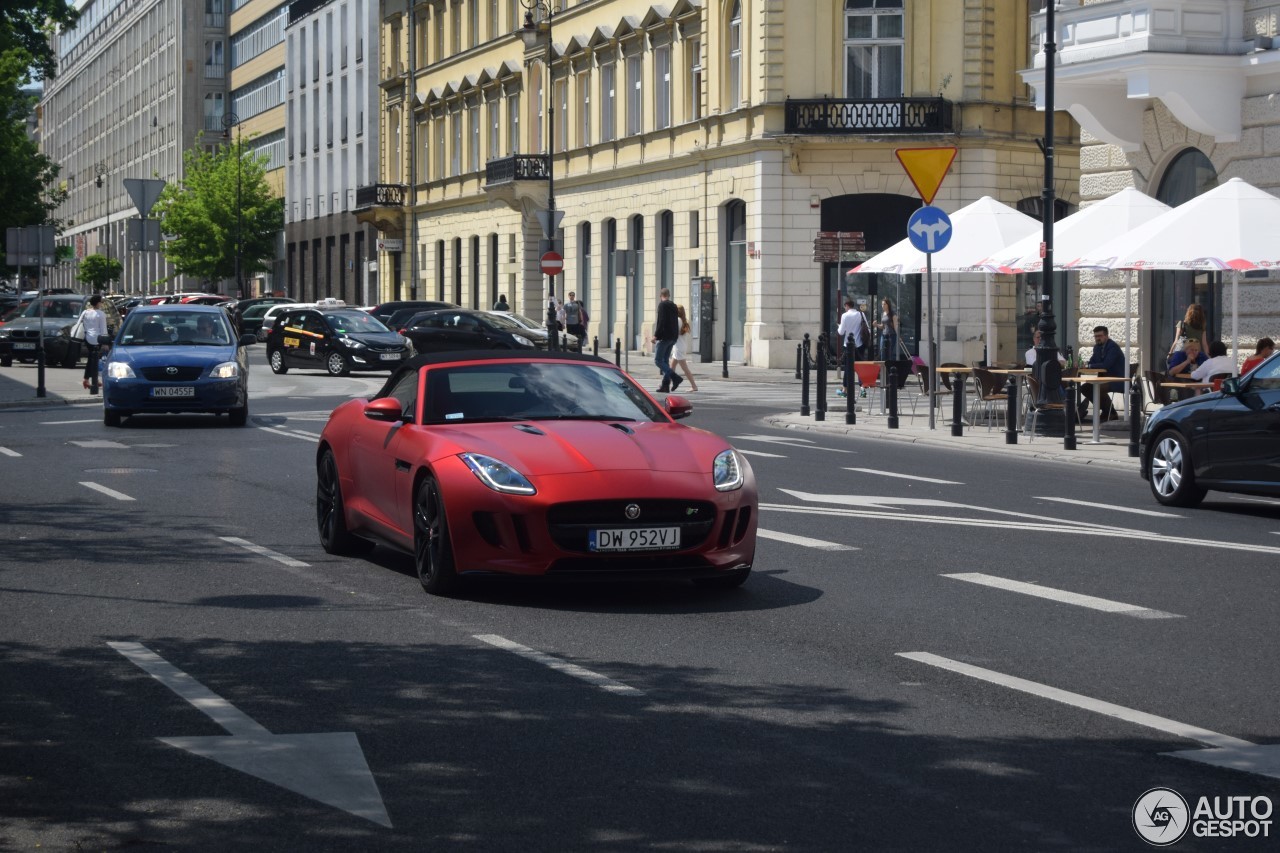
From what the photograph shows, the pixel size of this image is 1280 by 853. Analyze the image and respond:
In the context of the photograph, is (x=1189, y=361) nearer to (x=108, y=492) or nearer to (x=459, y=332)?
(x=108, y=492)

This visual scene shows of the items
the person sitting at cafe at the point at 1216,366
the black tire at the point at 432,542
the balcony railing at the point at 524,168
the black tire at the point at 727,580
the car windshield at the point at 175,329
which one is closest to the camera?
the black tire at the point at 432,542

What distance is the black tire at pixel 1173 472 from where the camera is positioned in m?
16.8

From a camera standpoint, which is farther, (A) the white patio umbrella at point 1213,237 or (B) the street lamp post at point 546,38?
(B) the street lamp post at point 546,38

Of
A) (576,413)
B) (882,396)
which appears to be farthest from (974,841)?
(882,396)

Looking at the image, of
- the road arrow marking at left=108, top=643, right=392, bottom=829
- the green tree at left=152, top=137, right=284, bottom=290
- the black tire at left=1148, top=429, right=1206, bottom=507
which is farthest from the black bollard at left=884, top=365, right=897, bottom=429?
the green tree at left=152, top=137, right=284, bottom=290

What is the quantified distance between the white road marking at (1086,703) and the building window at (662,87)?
155 feet

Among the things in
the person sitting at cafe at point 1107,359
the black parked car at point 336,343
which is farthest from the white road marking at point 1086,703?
the black parked car at point 336,343

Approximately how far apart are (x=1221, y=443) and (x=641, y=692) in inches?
377

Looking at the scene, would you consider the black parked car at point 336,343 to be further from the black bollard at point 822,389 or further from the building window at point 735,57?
the black bollard at point 822,389

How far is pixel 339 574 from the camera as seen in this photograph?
11.9m

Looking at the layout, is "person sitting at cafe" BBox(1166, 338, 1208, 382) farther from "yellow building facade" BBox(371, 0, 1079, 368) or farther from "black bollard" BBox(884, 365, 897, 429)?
"yellow building facade" BBox(371, 0, 1079, 368)

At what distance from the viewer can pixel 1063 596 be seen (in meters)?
10.9

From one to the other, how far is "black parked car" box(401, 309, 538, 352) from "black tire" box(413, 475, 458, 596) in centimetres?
3589

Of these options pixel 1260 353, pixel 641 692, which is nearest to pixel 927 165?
pixel 1260 353
